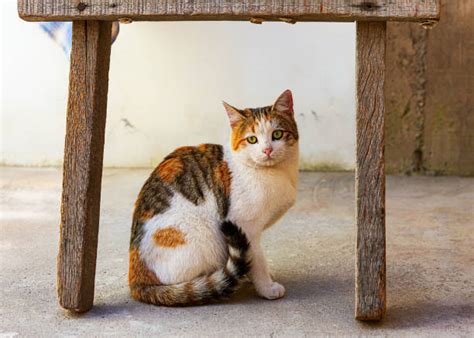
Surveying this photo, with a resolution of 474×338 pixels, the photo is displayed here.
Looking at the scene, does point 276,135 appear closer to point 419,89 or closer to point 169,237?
point 169,237

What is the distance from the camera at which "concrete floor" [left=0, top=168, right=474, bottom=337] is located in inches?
104

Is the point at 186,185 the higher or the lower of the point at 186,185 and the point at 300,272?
the higher

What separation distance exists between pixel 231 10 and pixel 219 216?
2.66 feet

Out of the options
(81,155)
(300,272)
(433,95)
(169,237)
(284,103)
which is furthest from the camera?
(433,95)

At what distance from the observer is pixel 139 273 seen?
2871 millimetres

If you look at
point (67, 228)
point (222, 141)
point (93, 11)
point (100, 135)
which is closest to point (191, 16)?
point (93, 11)

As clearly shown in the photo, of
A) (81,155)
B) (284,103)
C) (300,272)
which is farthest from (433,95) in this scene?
(81,155)

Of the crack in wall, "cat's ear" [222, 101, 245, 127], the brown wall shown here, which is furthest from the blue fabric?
"cat's ear" [222, 101, 245, 127]

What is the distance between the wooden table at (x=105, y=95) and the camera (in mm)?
2426

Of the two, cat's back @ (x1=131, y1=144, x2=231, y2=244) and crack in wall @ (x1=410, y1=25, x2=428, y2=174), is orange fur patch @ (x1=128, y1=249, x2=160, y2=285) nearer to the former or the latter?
cat's back @ (x1=131, y1=144, x2=231, y2=244)

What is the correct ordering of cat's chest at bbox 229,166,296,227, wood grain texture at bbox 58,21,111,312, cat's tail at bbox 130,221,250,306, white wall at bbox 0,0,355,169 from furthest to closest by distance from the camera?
1. white wall at bbox 0,0,355,169
2. cat's chest at bbox 229,166,296,227
3. cat's tail at bbox 130,221,250,306
4. wood grain texture at bbox 58,21,111,312

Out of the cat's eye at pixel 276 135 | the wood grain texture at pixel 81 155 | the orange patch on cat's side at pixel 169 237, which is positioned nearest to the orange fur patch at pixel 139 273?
the orange patch on cat's side at pixel 169 237

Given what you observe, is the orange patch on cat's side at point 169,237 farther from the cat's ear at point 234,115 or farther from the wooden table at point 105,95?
the cat's ear at point 234,115

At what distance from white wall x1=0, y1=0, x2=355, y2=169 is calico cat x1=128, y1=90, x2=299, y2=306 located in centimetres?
263
